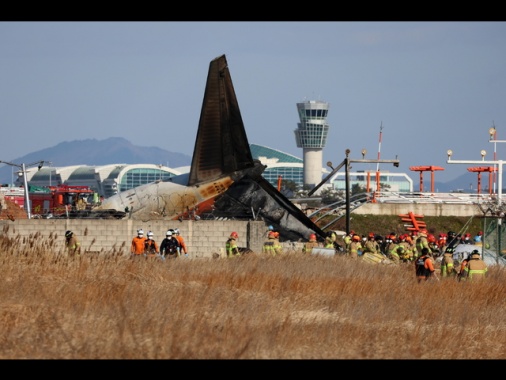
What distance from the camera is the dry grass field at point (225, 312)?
48.0ft

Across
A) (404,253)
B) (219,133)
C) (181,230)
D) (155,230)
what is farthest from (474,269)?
(219,133)

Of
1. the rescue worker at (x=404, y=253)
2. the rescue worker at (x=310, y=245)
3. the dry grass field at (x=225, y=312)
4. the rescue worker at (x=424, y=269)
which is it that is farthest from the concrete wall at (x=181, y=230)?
the dry grass field at (x=225, y=312)

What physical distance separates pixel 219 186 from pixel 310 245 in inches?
299

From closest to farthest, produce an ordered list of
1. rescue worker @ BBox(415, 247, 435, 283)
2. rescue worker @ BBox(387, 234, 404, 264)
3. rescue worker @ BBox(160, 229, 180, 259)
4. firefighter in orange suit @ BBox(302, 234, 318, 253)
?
rescue worker @ BBox(415, 247, 435, 283) < rescue worker @ BBox(160, 229, 180, 259) < rescue worker @ BBox(387, 234, 404, 264) < firefighter in orange suit @ BBox(302, 234, 318, 253)

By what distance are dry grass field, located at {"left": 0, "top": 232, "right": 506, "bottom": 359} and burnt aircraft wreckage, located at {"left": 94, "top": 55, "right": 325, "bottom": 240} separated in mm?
18446

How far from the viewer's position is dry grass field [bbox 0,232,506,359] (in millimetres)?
14633

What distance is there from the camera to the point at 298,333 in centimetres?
1653

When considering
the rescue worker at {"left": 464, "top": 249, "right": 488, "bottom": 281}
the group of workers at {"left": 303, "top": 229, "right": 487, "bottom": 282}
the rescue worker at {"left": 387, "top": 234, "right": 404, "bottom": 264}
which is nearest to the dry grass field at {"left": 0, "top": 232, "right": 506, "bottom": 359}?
the rescue worker at {"left": 464, "top": 249, "right": 488, "bottom": 281}

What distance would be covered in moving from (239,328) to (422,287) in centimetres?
1152

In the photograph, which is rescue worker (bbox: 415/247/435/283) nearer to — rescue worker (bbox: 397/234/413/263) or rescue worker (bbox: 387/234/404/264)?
rescue worker (bbox: 387/234/404/264)

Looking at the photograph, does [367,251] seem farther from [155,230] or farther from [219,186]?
[219,186]

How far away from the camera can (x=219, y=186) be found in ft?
157

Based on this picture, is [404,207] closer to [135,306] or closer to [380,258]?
→ [380,258]
